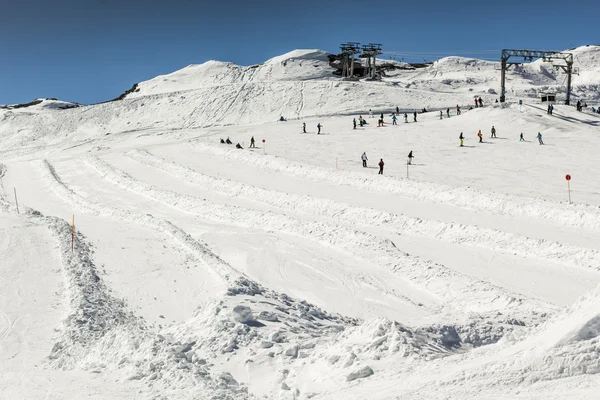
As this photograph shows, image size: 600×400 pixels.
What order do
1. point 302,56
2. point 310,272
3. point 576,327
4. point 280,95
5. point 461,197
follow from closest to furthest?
1. point 576,327
2. point 310,272
3. point 461,197
4. point 280,95
5. point 302,56

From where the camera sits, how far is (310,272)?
19.0 meters

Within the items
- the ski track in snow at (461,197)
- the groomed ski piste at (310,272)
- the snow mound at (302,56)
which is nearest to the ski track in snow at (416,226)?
the groomed ski piste at (310,272)

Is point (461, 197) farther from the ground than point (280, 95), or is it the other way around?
point (280, 95)

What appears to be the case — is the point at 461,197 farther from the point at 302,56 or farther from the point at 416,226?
the point at 302,56

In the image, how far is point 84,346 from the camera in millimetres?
12406

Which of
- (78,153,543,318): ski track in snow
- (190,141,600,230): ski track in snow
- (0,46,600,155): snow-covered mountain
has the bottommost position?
(78,153,543,318): ski track in snow

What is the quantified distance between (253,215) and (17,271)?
1220cm

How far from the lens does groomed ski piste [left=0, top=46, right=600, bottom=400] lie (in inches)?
397

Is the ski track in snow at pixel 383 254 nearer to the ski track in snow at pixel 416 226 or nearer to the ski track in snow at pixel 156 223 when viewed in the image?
the ski track in snow at pixel 416 226

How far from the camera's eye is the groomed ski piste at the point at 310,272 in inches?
397

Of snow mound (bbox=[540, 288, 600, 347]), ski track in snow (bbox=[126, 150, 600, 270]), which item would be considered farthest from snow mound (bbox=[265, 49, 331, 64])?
snow mound (bbox=[540, 288, 600, 347])

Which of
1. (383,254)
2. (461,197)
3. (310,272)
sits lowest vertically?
(310,272)

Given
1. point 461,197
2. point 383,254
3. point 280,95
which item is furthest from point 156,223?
point 280,95

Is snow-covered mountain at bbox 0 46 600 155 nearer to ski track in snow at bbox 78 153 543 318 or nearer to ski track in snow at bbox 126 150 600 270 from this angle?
ski track in snow at bbox 126 150 600 270
